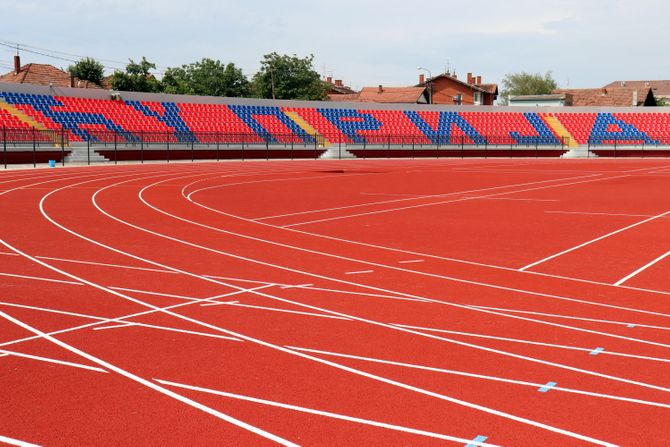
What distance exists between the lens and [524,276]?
9.10 m

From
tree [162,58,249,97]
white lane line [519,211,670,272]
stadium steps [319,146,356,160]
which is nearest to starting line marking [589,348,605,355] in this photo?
white lane line [519,211,670,272]

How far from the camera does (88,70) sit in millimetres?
69500

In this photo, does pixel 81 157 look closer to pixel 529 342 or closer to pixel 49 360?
pixel 49 360

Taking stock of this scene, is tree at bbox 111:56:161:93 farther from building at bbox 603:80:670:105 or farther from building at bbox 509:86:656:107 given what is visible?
building at bbox 603:80:670:105

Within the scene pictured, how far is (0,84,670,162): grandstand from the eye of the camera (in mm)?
40312

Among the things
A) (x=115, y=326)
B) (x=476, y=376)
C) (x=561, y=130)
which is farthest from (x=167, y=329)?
(x=561, y=130)

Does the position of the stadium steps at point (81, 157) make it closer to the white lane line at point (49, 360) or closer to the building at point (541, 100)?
the white lane line at point (49, 360)

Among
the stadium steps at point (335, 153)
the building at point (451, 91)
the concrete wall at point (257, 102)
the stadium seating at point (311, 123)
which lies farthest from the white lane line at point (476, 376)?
the building at point (451, 91)

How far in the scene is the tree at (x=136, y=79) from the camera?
6700 centimetres

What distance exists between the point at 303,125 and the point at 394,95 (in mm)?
38647

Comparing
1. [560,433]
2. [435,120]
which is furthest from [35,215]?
[435,120]

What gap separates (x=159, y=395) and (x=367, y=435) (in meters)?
1.61

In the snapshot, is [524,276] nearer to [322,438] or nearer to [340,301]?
[340,301]

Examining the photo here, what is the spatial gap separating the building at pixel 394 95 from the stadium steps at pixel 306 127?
1285 inches
